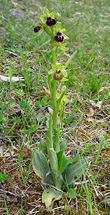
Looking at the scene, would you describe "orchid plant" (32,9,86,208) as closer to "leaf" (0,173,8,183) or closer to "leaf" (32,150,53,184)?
"leaf" (32,150,53,184)

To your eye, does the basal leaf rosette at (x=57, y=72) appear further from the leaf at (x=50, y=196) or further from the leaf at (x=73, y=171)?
the leaf at (x=50, y=196)

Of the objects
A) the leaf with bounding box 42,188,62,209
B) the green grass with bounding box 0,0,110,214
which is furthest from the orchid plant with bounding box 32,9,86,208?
the green grass with bounding box 0,0,110,214

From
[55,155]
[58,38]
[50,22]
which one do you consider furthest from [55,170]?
[50,22]

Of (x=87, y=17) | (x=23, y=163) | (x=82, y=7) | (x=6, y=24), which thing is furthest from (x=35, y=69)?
(x=82, y=7)

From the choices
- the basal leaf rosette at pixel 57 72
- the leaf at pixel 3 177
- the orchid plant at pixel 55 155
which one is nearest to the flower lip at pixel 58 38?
the orchid plant at pixel 55 155

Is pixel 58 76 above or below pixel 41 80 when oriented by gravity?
below

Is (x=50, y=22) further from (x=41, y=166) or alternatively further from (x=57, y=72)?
(x=41, y=166)
